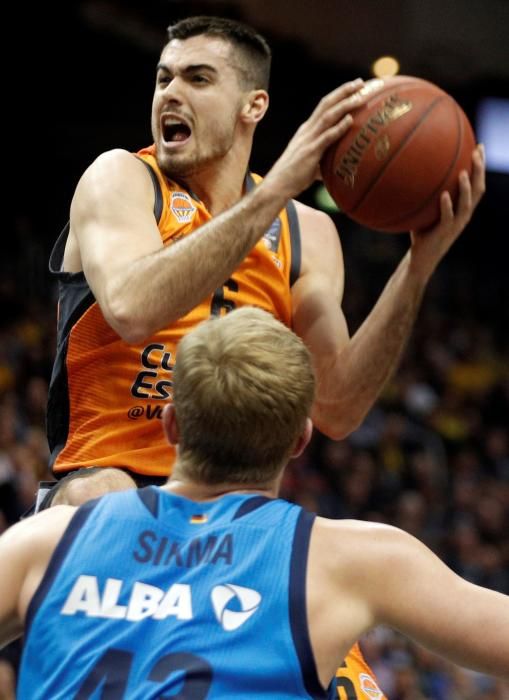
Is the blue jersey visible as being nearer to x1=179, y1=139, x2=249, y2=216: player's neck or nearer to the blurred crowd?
x1=179, y1=139, x2=249, y2=216: player's neck

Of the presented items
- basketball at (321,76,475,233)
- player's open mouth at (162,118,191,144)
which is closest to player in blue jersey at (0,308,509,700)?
basketball at (321,76,475,233)

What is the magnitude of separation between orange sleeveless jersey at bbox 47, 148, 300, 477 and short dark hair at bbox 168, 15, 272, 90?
0.60 m

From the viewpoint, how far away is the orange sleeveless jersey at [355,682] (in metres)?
3.39

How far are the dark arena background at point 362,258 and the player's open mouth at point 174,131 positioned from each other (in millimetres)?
5636

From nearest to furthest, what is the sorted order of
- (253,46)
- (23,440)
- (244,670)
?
(244,670)
(253,46)
(23,440)

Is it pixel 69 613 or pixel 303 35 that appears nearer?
pixel 69 613

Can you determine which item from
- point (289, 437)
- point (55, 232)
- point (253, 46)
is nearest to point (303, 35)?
point (55, 232)

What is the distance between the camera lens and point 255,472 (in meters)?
2.58

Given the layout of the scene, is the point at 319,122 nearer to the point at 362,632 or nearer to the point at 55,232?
the point at 362,632

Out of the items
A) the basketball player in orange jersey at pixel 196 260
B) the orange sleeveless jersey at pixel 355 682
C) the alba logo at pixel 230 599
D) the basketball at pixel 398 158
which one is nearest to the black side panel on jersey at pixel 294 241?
the basketball player in orange jersey at pixel 196 260

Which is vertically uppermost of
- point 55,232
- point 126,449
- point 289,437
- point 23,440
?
point 289,437

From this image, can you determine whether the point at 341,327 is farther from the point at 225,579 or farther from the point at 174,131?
the point at 225,579

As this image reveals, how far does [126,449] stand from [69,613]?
5.28 ft

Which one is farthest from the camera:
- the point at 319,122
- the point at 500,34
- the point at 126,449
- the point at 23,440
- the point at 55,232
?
the point at 500,34
